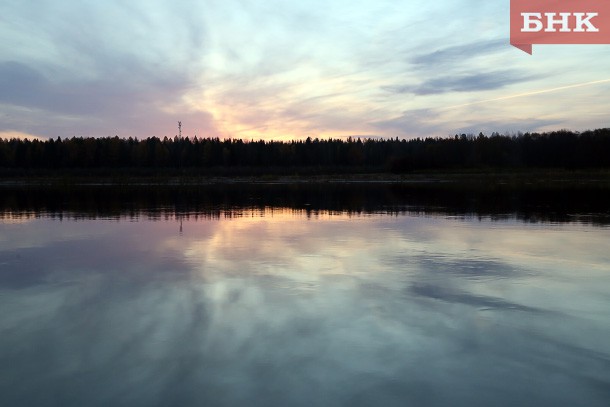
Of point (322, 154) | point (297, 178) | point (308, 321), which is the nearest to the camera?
point (308, 321)

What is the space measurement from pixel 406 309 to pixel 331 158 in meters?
167

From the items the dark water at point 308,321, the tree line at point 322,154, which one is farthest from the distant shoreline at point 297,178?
the dark water at point 308,321

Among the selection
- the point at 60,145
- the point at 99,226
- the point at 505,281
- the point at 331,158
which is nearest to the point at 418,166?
the point at 331,158

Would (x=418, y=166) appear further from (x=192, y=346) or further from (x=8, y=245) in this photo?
(x=192, y=346)

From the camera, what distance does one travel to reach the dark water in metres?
6.36

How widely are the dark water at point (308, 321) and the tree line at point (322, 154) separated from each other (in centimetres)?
9301

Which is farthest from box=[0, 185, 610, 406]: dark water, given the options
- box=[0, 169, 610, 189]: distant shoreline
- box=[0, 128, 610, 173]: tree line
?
box=[0, 128, 610, 173]: tree line

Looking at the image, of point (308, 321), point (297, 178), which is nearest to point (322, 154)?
point (297, 178)

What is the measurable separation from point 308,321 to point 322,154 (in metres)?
168

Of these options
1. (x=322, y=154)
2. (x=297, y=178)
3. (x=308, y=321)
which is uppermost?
(x=322, y=154)

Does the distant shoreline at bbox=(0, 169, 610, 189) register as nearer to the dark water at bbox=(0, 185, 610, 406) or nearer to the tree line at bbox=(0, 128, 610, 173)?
the tree line at bbox=(0, 128, 610, 173)

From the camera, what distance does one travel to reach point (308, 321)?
8969 mm

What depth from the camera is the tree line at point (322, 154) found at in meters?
117

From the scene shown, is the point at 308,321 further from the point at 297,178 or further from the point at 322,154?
the point at 322,154
